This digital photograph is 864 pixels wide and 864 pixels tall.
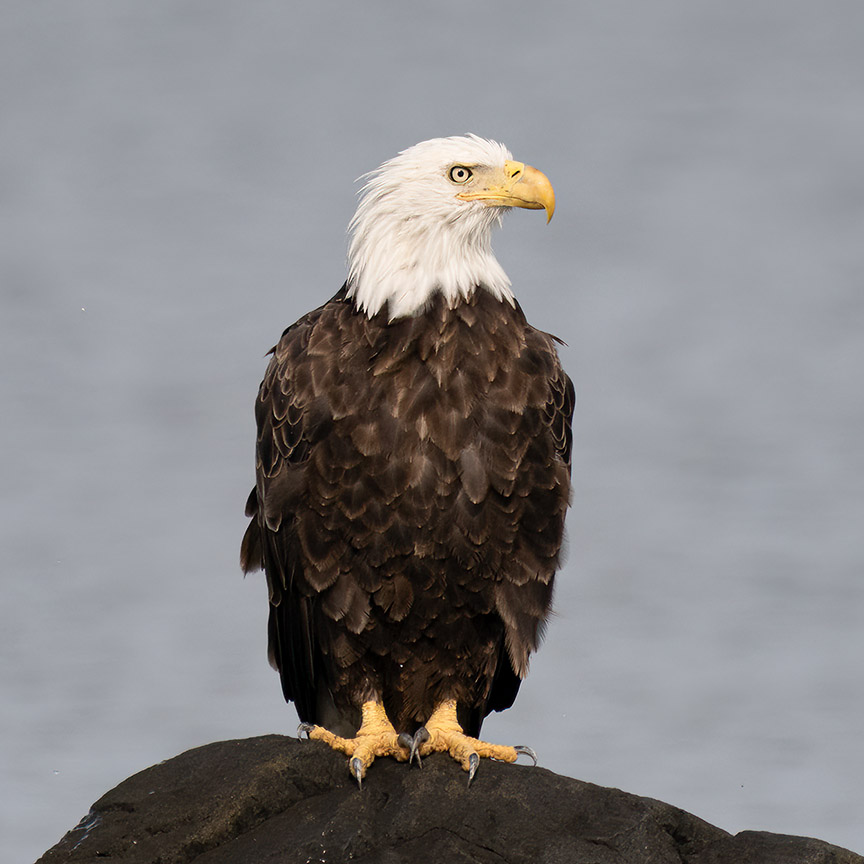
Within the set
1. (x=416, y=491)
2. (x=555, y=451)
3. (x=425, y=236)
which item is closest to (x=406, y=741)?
(x=416, y=491)

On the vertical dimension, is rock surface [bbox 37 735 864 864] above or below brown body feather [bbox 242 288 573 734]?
below

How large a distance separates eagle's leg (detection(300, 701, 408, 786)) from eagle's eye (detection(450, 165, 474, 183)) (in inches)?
98.4

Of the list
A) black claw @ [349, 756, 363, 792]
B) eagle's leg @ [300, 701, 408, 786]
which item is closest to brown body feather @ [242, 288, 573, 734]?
eagle's leg @ [300, 701, 408, 786]

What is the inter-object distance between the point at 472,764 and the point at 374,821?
519 millimetres

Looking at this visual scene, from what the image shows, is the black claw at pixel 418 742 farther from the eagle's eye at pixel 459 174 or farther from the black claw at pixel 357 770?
the eagle's eye at pixel 459 174

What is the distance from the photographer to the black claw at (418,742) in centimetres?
645

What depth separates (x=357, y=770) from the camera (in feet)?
20.7

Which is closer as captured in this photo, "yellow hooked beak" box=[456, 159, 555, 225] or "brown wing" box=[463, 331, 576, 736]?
"brown wing" box=[463, 331, 576, 736]

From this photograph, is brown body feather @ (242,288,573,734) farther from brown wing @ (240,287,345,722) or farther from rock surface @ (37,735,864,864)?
rock surface @ (37,735,864,864)

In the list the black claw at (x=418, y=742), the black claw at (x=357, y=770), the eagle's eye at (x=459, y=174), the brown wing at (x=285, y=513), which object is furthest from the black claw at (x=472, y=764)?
the eagle's eye at (x=459, y=174)


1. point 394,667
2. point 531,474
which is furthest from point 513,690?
point 531,474

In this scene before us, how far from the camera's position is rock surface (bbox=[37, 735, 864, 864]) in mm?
5867

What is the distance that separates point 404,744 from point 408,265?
7.09ft

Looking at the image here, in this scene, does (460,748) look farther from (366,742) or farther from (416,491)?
(416,491)
